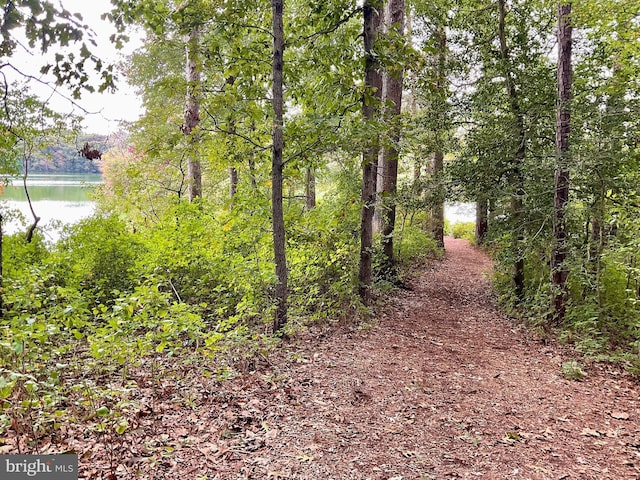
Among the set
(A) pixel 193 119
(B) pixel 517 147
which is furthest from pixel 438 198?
(A) pixel 193 119

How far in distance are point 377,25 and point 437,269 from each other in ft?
24.2

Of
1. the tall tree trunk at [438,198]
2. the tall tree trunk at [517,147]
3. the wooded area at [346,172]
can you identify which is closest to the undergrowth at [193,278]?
the wooded area at [346,172]

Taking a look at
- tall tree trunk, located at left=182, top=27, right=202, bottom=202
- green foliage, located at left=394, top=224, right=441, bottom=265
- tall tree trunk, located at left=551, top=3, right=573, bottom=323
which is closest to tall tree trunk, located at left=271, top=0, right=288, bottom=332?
tall tree trunk, located at left=182, top=27, right=202, bottom=202

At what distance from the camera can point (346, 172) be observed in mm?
8820

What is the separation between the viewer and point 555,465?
10.6 ft

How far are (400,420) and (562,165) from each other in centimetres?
452

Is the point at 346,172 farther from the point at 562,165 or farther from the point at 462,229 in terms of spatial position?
the point at 462,229

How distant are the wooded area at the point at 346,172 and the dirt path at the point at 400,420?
0.62 metres

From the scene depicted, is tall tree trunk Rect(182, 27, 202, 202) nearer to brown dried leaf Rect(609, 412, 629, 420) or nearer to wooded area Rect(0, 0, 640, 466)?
wooded area Rect(0, 0, 640, 466)

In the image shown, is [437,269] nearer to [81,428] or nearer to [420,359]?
[420,359]

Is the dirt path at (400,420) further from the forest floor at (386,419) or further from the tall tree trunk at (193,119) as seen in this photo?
the tall tree trunk at (193,119)

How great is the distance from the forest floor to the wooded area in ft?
1.64

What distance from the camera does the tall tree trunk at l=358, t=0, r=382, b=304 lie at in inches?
231

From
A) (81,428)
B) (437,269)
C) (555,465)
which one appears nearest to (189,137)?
(81,428)
